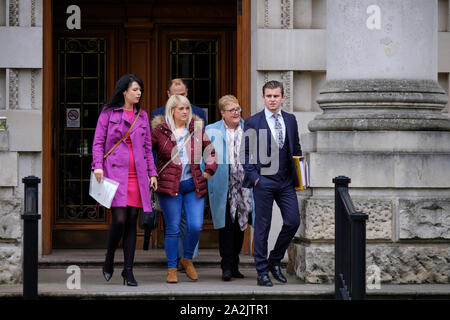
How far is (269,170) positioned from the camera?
31.0 feet

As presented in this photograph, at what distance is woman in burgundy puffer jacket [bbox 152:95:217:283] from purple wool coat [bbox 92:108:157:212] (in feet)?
1.09

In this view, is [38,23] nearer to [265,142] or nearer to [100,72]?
[100,72]

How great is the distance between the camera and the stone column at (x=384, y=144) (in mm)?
9656

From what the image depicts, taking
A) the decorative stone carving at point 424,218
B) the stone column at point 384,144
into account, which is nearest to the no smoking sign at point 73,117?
the stone column at point 384,144

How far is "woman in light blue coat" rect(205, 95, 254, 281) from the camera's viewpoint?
10.0m

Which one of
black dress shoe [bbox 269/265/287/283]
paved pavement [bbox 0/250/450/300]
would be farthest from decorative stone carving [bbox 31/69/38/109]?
black dress shoe [bbox 269/265/287/283]

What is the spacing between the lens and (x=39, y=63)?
1128 cm

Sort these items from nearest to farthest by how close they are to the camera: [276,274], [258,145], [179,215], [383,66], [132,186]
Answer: [132,186], [258,145], [276,274], [179,215], [383,66]

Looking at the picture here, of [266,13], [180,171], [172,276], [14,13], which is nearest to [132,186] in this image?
[180,171]

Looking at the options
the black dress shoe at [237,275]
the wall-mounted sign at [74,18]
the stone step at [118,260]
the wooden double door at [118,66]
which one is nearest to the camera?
the black dress shoe at [237,275]

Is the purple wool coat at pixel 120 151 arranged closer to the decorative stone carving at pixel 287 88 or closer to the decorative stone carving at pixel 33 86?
the decorative stone carving at pixel 33 86

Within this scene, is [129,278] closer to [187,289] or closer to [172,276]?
[172,276]

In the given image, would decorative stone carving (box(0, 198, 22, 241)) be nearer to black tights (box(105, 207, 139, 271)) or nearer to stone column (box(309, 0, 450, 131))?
black tights (box(105, 207, 139, 271))

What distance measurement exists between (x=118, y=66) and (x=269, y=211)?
4178 millimetres
